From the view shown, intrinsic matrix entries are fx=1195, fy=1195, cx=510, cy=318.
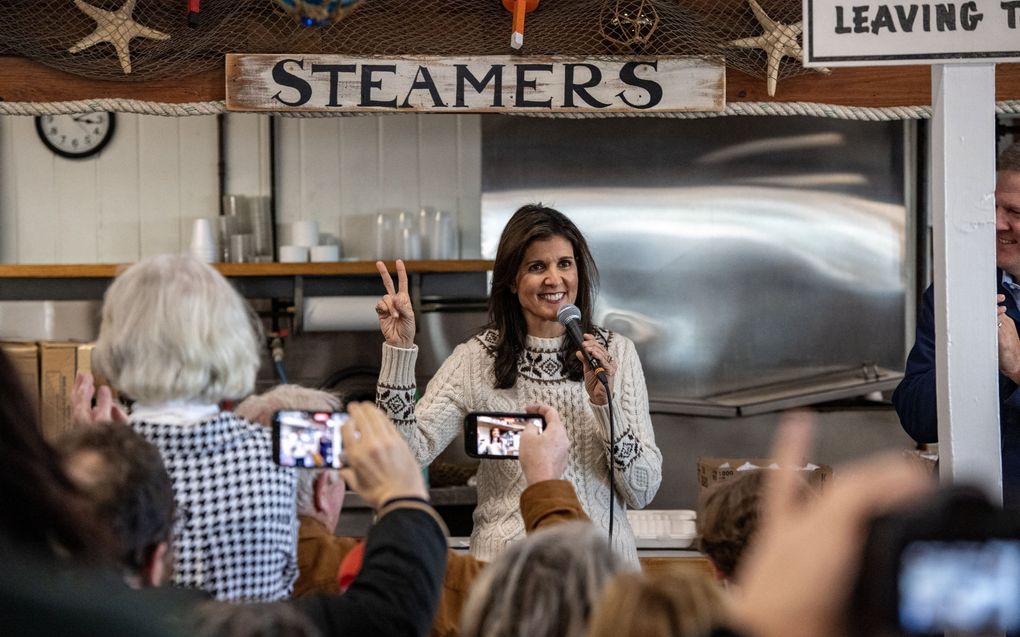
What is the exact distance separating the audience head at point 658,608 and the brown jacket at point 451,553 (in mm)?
665

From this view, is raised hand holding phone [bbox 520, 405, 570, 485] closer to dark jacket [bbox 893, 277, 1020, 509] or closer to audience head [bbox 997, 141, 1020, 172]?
dark jacket [bbox 893, 277, 1020, 509]

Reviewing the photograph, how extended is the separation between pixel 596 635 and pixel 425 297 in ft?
14.8

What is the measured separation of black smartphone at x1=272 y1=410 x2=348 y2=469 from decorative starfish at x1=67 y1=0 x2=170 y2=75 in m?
1.73

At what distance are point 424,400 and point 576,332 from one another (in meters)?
0.46

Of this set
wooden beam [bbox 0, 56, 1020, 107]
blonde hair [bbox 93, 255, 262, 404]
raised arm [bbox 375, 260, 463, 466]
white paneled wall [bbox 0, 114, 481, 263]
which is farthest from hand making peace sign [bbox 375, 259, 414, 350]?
white paneled wall [bbox 0, 114, 481, 263]

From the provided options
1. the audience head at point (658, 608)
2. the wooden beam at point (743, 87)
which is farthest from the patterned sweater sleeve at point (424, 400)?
the audience head at point (658, 608)

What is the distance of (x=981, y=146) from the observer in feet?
7.75

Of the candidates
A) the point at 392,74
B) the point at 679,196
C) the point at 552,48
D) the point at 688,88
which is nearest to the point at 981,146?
the point at 688,88

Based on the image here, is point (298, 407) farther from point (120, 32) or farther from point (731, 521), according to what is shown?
point (120, 32)

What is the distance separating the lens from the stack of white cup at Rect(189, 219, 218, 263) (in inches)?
221

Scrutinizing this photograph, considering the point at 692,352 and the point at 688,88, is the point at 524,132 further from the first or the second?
the point at 688,88

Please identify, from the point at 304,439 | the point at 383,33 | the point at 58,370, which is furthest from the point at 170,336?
the point at 58,370

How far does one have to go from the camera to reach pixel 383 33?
3.16 metres

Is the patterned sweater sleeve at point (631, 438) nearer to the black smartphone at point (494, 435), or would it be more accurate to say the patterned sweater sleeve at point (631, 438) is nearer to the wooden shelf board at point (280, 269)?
the black smartphone at point (494, 435)
